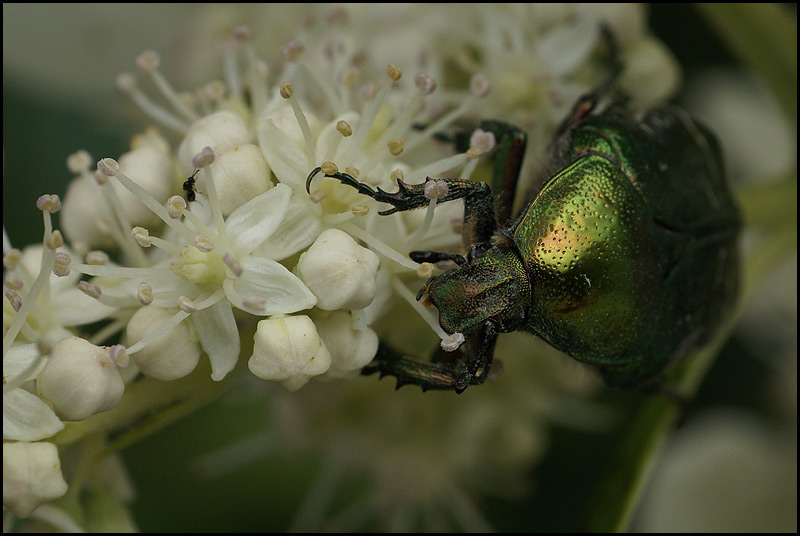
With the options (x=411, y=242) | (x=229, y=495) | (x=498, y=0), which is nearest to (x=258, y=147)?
A: (x=411, y=242)

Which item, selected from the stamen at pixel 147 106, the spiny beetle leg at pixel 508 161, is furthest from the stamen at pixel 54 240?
the spiny beetle leg at pixel 508 161

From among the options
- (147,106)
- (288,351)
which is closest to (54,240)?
(288,351)

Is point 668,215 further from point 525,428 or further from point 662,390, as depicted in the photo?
point 525,428

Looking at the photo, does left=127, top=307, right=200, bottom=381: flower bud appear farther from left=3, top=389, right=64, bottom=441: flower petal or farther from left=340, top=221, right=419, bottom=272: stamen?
left=340, top=221, right=419, bottom=272: stamen

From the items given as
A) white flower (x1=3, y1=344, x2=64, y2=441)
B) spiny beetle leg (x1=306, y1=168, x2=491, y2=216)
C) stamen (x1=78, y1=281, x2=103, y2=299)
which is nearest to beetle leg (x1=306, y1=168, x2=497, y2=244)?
spiny beetle leg (x1=306, y1=168, x2=491, y2=216)

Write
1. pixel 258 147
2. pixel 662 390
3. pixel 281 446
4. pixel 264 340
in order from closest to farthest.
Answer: pixel 264 340 → pixel 258 147 → pixel 662 390 → pixel 281 446

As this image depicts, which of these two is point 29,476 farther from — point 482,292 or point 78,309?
point 482,292
